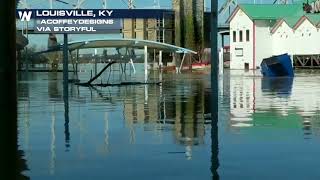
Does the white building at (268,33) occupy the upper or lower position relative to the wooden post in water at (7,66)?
upper

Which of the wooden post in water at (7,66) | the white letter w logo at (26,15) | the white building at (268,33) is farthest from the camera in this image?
the white building at (268,33)

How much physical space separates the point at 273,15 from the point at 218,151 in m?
81.6

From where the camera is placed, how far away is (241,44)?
89188mm

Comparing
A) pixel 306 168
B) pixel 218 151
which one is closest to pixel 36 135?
pixel 218 151

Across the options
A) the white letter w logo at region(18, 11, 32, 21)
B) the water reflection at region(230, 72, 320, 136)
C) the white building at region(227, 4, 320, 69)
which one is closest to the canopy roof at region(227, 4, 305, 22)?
the white building at region(227, 4, 320, 69)

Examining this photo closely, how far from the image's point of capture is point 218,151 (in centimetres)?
1034

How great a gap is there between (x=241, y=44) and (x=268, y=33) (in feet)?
13.0

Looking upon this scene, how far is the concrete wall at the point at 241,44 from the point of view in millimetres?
87188

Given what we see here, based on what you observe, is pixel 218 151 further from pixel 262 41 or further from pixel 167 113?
pixel 262 41

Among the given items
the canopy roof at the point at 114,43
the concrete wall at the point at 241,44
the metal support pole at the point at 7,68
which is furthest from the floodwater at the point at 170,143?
the concrete wall at the point at 241,44

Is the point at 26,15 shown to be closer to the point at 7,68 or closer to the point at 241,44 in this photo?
the point at 241,44

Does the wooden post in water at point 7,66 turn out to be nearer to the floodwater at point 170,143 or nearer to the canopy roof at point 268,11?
the floodwater at point 170,143

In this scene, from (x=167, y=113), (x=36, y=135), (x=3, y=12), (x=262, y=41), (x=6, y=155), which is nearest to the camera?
(x=3, y=12)

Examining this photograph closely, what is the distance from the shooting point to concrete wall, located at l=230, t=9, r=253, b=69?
8719 centimetres
